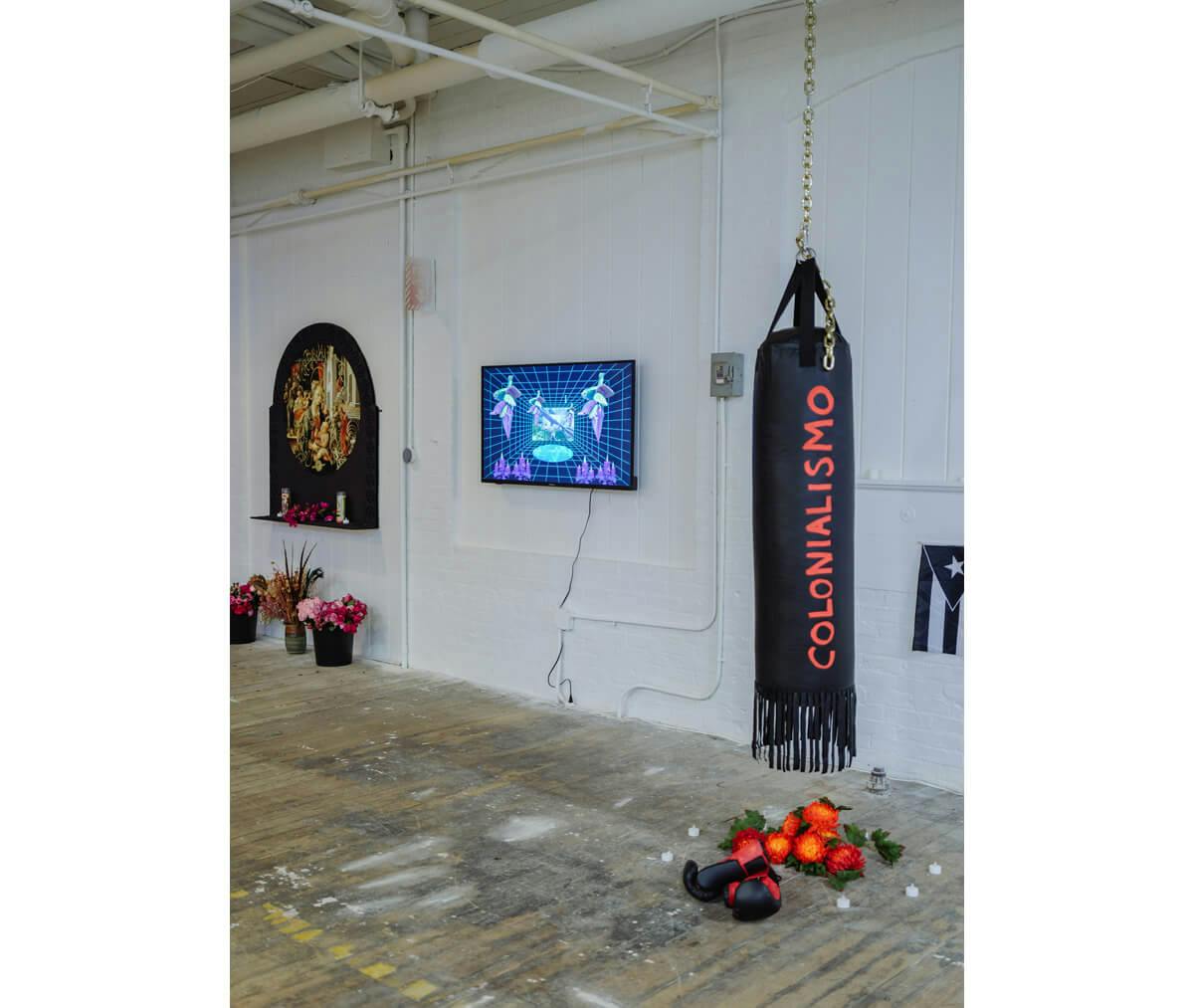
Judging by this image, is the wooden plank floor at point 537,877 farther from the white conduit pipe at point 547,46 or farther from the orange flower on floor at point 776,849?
the white conduit pipe at point 547,46

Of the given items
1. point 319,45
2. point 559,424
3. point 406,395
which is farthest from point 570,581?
point 319,45

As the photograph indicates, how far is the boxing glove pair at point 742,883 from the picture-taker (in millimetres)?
3188

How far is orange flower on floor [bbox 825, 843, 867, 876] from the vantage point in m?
3.48

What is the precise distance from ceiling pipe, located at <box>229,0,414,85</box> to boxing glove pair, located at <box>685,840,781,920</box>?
375cm

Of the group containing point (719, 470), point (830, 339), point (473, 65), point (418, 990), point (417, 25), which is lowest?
point (418, 990)

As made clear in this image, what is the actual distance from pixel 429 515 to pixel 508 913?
143 inches

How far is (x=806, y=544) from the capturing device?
10.5 feet

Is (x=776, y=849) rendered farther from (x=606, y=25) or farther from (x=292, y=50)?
(x=292, y=50)

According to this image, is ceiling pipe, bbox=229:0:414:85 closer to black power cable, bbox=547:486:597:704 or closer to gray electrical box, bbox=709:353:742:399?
gray electrical box, bbox=709:353:742:399

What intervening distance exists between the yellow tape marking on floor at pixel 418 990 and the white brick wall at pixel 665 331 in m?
2.50

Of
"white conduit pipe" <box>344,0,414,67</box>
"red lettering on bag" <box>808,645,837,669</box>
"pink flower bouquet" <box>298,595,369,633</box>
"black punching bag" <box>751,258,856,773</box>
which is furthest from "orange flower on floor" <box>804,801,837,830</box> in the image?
"pink flower bouquet" <box>298,595,369,633</box>

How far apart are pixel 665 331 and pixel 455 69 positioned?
1639mm
